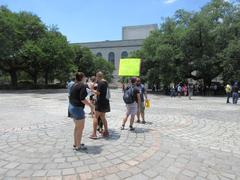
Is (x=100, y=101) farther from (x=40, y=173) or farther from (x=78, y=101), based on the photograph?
(x=40, y=173)

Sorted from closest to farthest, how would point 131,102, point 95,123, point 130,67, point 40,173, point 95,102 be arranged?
1. point 40,173
2. point 95,123
3. point 95,102
4. point 131,102
5. point 130,67

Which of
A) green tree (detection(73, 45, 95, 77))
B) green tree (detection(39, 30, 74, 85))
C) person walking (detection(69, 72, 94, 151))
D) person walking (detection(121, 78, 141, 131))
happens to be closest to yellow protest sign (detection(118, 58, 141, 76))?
person walking (detection(121, 78, 141, 131))

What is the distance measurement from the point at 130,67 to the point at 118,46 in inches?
2412

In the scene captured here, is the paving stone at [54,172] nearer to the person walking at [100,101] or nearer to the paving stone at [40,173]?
the paving stone at [40,173]

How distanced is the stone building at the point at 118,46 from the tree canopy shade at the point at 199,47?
34754 mm

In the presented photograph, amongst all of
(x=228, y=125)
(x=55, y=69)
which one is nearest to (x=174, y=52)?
(x=55, y=69)

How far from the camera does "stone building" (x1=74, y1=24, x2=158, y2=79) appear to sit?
69688mm

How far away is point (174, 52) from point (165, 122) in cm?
2232

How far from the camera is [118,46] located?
7119 cm

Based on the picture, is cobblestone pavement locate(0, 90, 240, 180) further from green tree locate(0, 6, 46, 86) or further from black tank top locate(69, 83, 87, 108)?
green tree locate(0, 6, 46, 86)

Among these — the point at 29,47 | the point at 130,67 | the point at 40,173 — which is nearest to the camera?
the point at 40,173

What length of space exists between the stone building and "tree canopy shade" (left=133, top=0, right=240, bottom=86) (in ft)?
114

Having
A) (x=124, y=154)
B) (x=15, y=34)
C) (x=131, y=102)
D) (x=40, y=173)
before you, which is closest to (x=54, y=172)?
(x=40, y=173)

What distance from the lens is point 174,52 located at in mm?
30516
